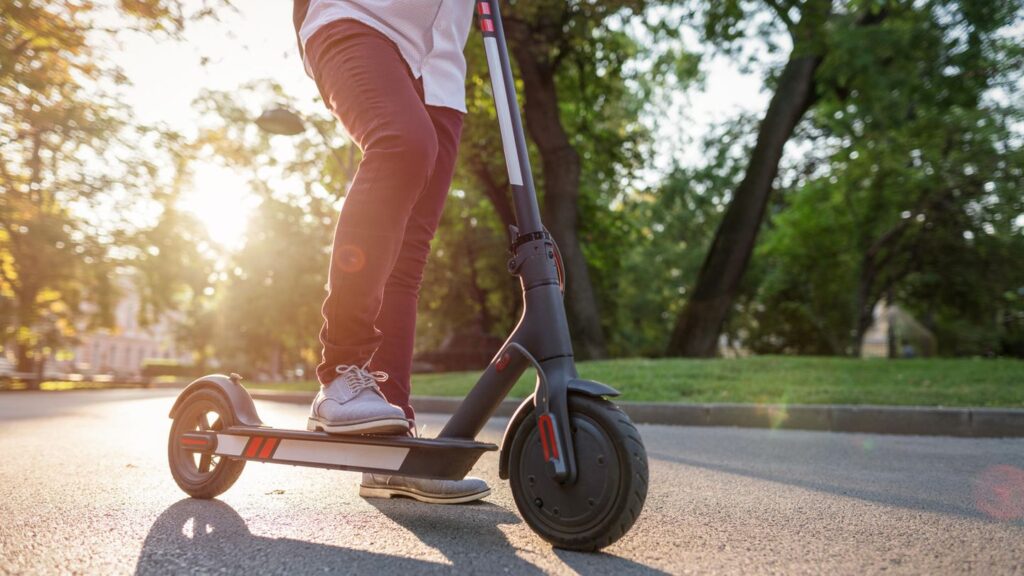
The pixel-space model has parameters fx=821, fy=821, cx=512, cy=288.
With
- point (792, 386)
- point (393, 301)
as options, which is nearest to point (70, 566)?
point (393, 301)

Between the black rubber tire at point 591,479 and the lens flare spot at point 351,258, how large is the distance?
0.67 meters

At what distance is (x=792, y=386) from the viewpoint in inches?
333

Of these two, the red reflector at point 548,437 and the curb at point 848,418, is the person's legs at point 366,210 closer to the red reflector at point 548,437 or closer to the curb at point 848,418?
the red reflector at point 548,437

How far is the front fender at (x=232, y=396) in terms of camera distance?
2.75m

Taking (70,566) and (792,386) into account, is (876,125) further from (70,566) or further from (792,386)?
(70,566)

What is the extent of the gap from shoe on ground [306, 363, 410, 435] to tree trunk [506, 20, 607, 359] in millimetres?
10811

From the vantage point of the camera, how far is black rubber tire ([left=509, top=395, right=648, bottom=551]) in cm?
188

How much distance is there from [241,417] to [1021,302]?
2425cm

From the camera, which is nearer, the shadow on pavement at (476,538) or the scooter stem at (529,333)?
the shadow on pavement at (476,538)

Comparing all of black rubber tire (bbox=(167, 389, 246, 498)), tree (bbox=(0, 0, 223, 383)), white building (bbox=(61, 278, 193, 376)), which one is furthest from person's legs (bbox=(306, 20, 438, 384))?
white building (bbox=(61, 278, 193, 376))

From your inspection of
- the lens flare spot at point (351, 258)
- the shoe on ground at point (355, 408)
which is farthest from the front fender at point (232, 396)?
the lens flare spot at point (351, 258)

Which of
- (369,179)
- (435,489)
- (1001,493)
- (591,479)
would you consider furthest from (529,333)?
(1001,493)

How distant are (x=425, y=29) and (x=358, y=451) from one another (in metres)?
1.29

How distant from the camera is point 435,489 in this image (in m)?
2.63
